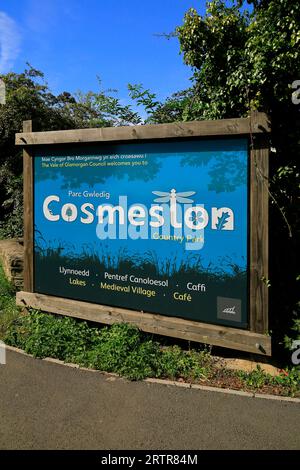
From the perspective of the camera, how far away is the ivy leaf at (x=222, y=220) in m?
4.33

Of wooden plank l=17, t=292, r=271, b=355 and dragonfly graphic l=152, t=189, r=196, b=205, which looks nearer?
wooden plank l=17, t=292, r=271, b=355

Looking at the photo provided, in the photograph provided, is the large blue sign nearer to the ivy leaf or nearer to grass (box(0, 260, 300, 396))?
the ivy leaf

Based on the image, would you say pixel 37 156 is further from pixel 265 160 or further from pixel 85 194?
pixel 265 160

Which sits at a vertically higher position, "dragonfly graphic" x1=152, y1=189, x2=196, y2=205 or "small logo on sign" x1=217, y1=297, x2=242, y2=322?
"dragonfly graphic" x1=152, y1=189, x2=196, y2=205

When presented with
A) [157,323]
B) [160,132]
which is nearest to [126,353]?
[157,323]

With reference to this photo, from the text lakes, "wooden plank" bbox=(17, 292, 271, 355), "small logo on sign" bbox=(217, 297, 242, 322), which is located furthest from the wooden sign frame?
the text lakes

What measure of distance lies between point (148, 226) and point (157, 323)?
1042mm

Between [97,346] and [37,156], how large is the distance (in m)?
2.54

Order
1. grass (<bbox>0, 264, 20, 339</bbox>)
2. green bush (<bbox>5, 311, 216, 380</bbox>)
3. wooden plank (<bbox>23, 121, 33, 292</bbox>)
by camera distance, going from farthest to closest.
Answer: wooden plank (<bbox>23, 121, 33, 292</bbox>), grass (<bbox>0, 264, 20, 339</bbox>), green bush (<bbox>5, 311, 216, 380</bbox>)

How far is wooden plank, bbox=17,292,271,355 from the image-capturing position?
4211 mm

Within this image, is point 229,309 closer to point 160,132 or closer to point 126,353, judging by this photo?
point 126,353

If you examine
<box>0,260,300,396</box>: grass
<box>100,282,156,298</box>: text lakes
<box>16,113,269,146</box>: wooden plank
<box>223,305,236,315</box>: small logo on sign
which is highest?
<box>16,113,269,146</box>: wooden plank

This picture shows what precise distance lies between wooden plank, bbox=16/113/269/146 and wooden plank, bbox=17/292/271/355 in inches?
74.9
